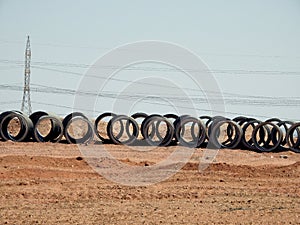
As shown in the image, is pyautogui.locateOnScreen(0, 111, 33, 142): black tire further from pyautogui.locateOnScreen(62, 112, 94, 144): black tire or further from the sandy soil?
the sandy soil

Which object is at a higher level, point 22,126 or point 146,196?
point 22,126

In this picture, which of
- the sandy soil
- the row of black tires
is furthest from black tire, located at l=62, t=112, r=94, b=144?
the sandy soil

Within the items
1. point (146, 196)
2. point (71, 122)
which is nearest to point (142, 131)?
point (71, 122)

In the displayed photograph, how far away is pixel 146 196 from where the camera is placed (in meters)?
14.2

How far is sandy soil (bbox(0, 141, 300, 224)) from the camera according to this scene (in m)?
11.3

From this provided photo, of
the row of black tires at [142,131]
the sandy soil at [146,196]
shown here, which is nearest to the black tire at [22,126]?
the row of black tires at [142,131]

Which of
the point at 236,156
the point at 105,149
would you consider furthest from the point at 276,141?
the point at 105,149

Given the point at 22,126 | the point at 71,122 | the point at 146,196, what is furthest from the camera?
the point at 71,122

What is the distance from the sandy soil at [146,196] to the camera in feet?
37.1

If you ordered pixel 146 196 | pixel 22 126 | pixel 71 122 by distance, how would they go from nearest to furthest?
pixel 146 196, pixel 22 126, pixel 71 122

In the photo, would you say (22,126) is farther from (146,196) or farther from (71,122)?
(146,196)

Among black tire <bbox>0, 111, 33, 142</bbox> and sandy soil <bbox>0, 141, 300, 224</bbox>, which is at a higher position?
black tire <bbox>0, 111, 33, 142</bbox>

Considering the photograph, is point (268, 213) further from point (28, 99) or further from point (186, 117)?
point (28, 99)

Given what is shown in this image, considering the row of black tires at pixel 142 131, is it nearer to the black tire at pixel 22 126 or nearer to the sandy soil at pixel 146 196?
the black tire at pixel 22 126
